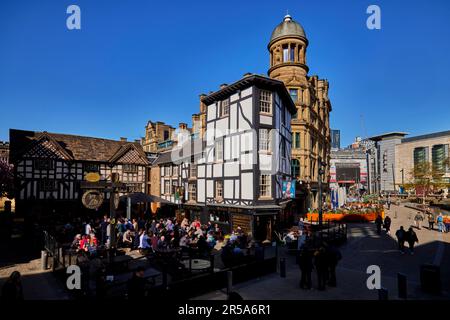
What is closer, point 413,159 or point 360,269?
point 360,269

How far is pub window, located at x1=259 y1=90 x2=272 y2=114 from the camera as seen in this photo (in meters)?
19.2

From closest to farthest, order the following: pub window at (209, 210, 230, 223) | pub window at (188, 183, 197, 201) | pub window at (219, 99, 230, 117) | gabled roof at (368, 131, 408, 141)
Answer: pub window at (209, 210, 230, 223) < pub window at (219, 99, 230, 117) < pub window at (188, 183, 197, 201) < gabled roof at (368, 131, 408, 141)

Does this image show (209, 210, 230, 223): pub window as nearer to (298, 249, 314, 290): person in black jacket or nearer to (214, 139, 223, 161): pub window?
(214, 139, 223, 161): pub window

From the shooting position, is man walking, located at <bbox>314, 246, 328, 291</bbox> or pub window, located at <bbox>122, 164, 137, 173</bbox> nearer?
man walking, located at <bbox>314, 246, 328, 291</bbox>

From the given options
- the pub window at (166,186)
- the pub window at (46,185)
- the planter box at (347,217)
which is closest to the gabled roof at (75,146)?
the pub window at (46,185)

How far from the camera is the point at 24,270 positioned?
458 inches

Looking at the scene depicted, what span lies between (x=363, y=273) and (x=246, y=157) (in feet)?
33.6

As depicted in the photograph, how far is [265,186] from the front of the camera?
61.0 ft

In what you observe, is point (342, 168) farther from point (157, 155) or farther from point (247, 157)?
point (247, 157)

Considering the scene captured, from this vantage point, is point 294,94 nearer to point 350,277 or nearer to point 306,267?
point 350,277

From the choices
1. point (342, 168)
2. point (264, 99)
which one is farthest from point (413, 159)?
point (264, 99)

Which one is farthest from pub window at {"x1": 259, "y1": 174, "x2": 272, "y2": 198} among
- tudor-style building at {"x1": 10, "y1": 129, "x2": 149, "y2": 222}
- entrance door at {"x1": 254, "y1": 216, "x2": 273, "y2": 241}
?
tudor-style building at {"x1": 10, "y1": 129, "x2": 149, "y2": 222}

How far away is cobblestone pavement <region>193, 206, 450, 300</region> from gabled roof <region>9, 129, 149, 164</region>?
23476mm
